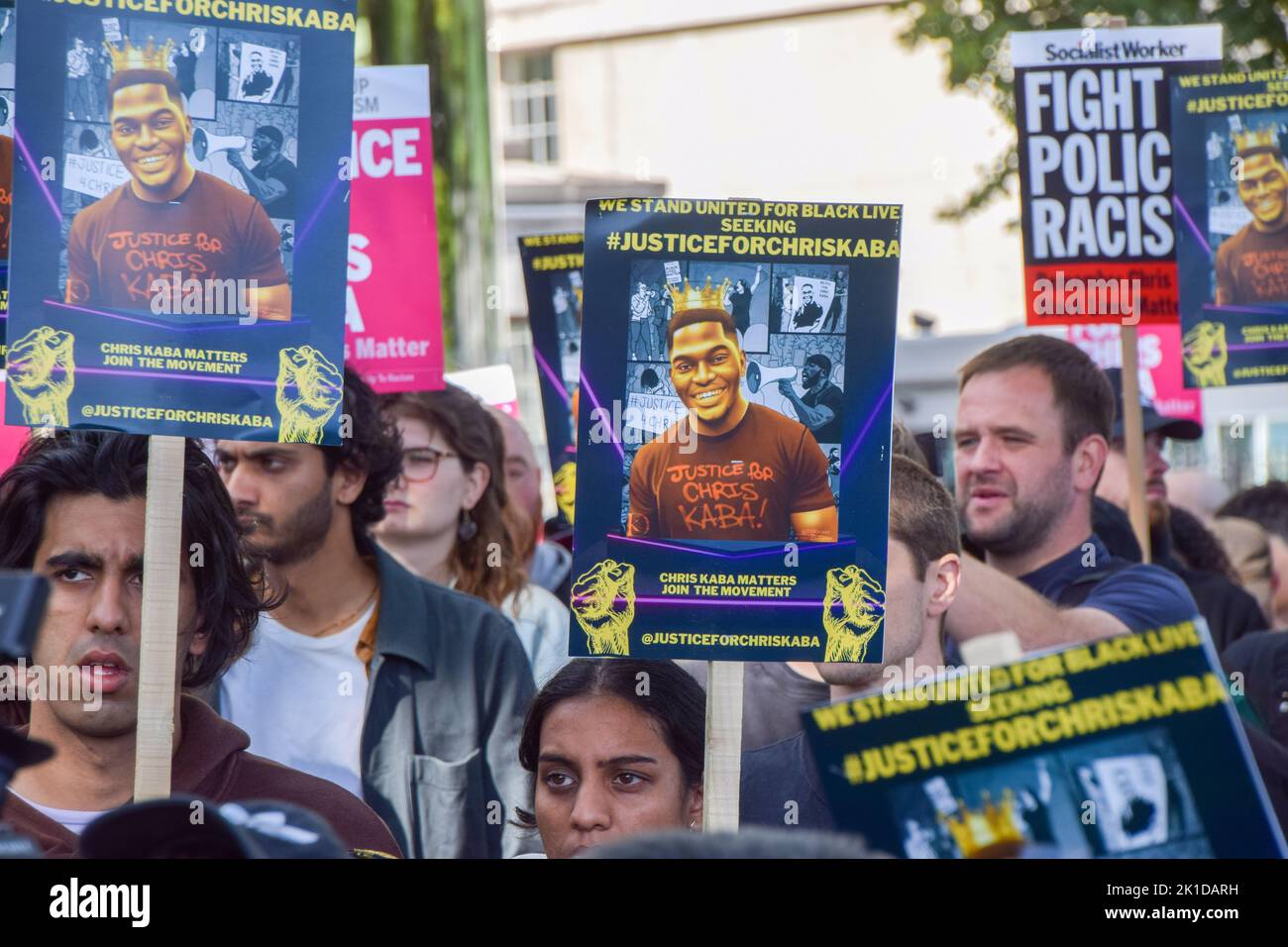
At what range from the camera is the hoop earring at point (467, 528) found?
5363 millimetres

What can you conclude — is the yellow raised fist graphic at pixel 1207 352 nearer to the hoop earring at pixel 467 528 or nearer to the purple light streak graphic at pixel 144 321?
the hoop earring at pixel 467 528

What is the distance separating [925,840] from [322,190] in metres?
1.82

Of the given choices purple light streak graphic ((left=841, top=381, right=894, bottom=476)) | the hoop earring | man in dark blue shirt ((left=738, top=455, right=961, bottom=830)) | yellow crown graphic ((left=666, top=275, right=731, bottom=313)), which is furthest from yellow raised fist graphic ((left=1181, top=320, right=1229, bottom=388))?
the hoop earring

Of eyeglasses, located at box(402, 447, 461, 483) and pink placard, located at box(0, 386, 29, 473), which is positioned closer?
pink placard, located at box(0, 386, 29, 473)

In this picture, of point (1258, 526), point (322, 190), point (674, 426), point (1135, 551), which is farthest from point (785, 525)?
point (1258, 526)

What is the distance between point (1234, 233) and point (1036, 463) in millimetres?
917

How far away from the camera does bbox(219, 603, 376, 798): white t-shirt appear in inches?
162

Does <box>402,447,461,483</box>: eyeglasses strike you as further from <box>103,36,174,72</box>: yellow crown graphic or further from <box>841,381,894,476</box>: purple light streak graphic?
<box>841,381,894,476</box>: purple light streak graphic

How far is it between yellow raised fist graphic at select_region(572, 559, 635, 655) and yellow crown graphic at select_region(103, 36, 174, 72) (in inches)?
50.1

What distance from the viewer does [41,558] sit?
336 centimetres

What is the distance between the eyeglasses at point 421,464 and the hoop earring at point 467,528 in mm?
206

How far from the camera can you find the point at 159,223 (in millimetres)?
3381

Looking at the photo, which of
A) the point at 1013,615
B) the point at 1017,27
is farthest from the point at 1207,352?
the point at 1017,27
